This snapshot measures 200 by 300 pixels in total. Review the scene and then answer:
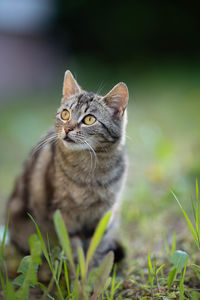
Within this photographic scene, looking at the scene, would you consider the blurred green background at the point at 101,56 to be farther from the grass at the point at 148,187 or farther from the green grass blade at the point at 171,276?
the green grass blade at the point at 171,276

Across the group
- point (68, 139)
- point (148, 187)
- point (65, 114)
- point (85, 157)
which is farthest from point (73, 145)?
point (148, 187)

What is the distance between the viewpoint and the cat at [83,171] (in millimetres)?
2125

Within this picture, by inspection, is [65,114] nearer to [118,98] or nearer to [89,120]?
[89,120]

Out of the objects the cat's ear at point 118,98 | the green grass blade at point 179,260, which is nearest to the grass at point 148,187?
the green grass blade at point 179,260

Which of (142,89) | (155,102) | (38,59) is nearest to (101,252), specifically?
(155,102)

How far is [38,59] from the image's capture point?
855 centimetres

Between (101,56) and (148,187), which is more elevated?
(101,56)

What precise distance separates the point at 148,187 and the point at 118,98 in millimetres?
1326

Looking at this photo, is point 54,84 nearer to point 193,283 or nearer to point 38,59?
point 38,59

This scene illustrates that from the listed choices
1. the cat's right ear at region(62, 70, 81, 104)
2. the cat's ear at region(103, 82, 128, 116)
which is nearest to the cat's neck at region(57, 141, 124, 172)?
the cat's ear at region(103, 82, 128, 116)

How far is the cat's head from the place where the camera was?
205cm

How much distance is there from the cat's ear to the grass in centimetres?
76

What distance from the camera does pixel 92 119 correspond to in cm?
213

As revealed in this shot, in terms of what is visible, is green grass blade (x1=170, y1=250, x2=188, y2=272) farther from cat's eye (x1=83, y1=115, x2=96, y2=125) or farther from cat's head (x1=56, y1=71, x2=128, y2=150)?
cat's eye (x1=83, y1=115, x2=96, y2=125)
